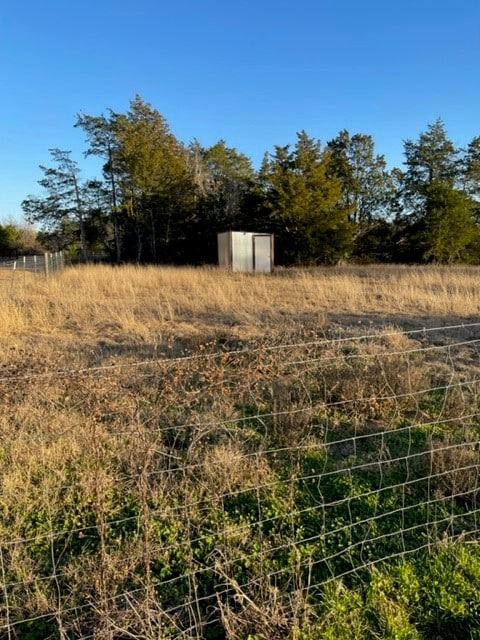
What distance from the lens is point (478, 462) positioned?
2619mm

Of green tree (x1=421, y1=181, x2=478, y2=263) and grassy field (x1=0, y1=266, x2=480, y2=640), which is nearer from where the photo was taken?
grassy field (x1=0, y1=266, x2=480, y2=640)

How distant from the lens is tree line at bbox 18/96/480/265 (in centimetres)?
2283

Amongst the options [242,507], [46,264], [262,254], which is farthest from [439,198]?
[242,507]

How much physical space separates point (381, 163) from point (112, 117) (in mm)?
17015

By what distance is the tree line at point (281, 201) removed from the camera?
2283 centimetres

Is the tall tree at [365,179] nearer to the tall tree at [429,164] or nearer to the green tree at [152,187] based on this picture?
the tall tree at [429,164]

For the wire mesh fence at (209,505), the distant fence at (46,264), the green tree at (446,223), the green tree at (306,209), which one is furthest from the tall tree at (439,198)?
the wire mesh fence at (209,505)

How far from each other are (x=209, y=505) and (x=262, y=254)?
56.8ft

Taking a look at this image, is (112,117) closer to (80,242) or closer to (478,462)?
(80,242)

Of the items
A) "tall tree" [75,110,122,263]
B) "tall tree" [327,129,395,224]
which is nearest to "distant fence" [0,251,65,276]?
"tall tree" [75,110,122,263]

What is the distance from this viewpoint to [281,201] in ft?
73.0

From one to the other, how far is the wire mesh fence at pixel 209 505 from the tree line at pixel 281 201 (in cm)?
2015

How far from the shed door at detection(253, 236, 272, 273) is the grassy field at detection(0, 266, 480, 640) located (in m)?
14.8

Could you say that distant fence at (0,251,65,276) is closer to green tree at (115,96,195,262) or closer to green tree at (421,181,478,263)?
green tree at (115,96,195,262)
